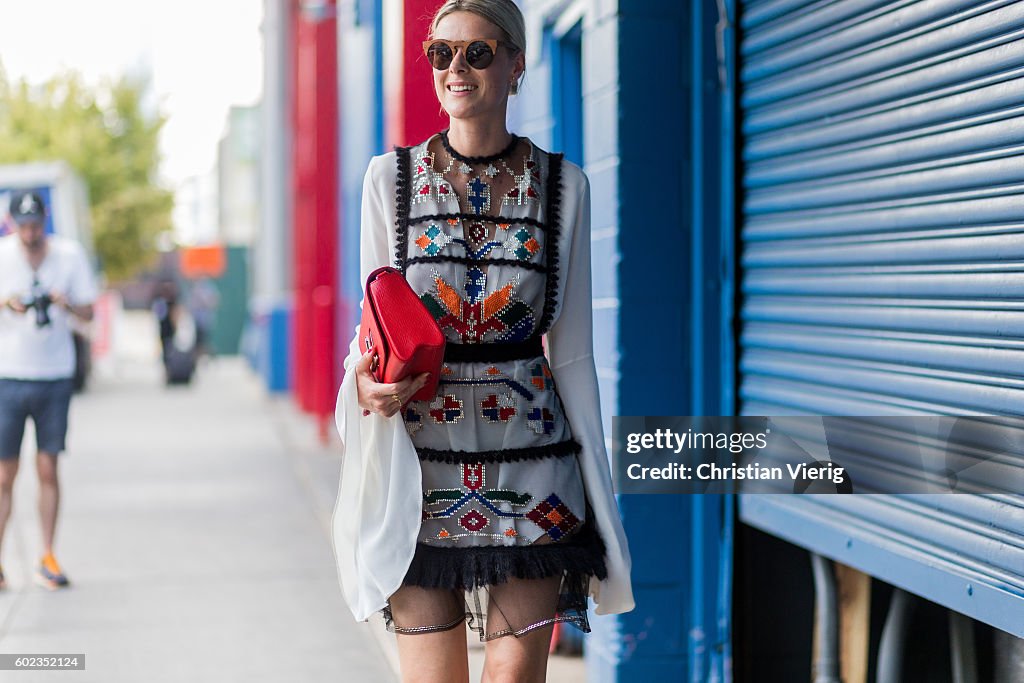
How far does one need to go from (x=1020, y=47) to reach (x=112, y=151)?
108 ft

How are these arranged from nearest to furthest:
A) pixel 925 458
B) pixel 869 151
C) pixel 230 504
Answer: pixel 925 458, pixel 869 151, pixel 230 504

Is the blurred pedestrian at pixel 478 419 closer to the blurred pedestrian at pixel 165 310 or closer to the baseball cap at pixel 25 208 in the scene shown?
the baseball cap at pixel 25 208

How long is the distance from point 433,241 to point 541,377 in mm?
348

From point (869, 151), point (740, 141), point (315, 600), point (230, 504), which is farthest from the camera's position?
point (230, 504)

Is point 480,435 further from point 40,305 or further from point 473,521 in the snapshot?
point 40,305

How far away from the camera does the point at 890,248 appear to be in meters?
3.37

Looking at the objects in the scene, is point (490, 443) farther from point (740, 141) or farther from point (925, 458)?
point (740, 141)

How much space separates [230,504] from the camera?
9812 mm

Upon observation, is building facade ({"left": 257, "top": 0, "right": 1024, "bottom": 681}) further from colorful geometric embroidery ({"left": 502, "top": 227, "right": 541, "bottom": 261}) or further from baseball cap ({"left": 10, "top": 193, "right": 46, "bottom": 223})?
baseball cap ({"left": 10, "top": 193, "right": 46, "bottom": 223})

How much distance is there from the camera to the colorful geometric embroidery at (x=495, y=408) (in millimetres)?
2658

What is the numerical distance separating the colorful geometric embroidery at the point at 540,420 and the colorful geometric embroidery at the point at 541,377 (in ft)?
0.15

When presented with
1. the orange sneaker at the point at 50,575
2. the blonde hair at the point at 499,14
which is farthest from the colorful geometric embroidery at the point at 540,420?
the orange sneaker at the point at 50,575

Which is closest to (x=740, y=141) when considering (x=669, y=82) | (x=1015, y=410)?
(x=669, y=82)

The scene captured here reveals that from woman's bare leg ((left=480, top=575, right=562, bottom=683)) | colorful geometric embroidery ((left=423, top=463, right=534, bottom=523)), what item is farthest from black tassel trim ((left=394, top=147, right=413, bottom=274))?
woman's bare leg ((left=480, top=575, right=562, bottom=683))
